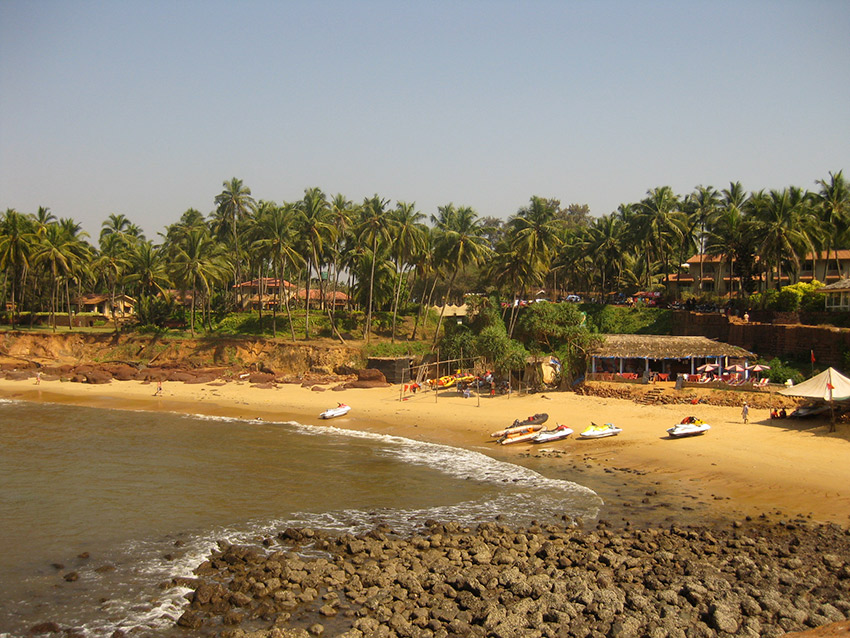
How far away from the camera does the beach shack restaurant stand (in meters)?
38.0

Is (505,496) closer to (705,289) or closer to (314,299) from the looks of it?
(705,289)

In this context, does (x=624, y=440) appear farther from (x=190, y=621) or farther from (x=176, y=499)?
(x=190, y=621)

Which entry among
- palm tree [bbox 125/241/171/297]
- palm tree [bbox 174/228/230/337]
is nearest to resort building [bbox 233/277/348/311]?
palm tree [bbox 125/241/171/297]

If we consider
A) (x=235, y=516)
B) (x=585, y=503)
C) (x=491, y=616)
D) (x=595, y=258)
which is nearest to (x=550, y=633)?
(x=491, y=616)

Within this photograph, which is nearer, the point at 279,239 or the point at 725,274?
the point at 279,239

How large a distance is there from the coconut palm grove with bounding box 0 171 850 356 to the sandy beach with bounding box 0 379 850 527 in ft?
40.5

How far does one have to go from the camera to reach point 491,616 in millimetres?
13398

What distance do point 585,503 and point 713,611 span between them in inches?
307

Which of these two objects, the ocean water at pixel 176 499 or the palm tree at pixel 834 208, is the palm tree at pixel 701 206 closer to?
the palm tree at pixel 834 208

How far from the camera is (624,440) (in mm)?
28922

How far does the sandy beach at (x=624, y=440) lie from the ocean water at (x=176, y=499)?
6.32 feet

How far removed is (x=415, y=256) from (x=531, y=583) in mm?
39325

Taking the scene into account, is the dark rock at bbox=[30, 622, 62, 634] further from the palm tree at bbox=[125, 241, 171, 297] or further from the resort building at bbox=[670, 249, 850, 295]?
the resort building at bbox=[670, 249, 850, 295]

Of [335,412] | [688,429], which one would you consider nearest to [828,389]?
[688,429]
